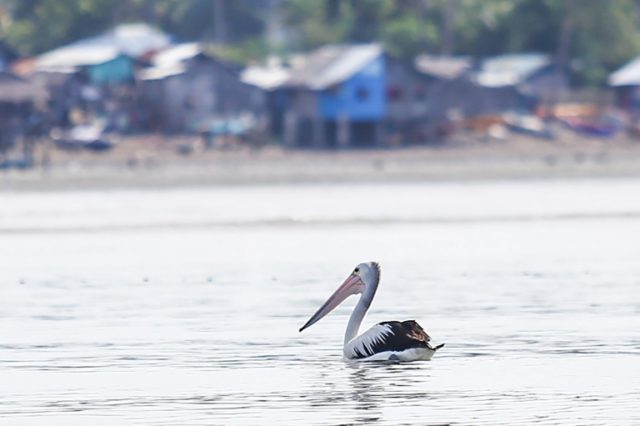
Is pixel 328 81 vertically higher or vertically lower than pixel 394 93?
higher

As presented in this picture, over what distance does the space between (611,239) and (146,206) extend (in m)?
18.3

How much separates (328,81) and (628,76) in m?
22.2

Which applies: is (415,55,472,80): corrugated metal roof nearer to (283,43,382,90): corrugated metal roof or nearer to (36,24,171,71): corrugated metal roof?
(283,43,382,90): corrugated metal roof

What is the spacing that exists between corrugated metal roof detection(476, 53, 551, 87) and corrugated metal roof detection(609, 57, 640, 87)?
4.42m

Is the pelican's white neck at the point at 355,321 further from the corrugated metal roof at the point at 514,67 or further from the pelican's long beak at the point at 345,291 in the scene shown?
the corrugated metal roof at the point at 514,67

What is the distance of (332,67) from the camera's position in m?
93.1

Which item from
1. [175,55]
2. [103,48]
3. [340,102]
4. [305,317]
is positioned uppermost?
[103,48]

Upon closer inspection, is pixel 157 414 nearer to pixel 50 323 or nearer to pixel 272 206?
pixel 50 323

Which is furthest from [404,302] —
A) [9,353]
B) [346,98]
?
[346,98]

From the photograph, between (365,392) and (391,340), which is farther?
(391,340)

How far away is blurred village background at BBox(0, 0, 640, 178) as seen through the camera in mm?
91000

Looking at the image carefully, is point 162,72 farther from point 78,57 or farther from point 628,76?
point 628,76

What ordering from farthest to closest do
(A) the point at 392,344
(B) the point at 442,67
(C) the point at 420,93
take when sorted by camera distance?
1. (B) the point at 442,67
2. (C) the point at 420,93
3. (A) the point at 392,344

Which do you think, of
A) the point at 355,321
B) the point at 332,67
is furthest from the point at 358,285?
the point at 332,67
